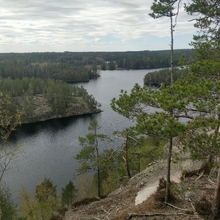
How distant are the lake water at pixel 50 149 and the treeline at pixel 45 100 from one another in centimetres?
405

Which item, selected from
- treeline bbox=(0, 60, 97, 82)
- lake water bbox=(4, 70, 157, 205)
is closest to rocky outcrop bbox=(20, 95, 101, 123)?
lake water bbox=(4, 70, 157, 205)

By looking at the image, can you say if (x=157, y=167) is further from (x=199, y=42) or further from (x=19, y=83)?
(x=19, y=83)

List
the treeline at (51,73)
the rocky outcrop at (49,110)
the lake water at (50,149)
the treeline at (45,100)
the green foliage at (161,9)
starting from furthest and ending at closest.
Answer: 1. the treeline at (51,73)
2. the treeline at (45,100)
3. the rocky outcrop at (49,110)
4. the lake water at (50,149)
5. the green foliage at (161,9)

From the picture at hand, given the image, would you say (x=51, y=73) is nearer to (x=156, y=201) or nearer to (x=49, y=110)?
(x=49, y=110)

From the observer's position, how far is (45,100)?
6444cm

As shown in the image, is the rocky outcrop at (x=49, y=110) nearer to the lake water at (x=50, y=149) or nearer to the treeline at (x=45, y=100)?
the treeline at (x=45, y=100)

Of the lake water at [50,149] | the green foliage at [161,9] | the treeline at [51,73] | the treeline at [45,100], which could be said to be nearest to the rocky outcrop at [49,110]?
the treeline at [45,100]

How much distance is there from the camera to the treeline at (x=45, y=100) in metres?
56.4

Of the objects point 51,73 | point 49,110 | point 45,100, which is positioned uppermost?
point 51,73

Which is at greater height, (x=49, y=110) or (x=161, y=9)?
(x=161, y=9)

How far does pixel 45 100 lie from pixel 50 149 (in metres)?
31.2

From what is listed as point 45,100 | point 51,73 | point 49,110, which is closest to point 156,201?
point 49,110

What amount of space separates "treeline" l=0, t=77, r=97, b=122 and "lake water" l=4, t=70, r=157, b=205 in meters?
4.05

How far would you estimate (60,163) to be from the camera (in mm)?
30688
